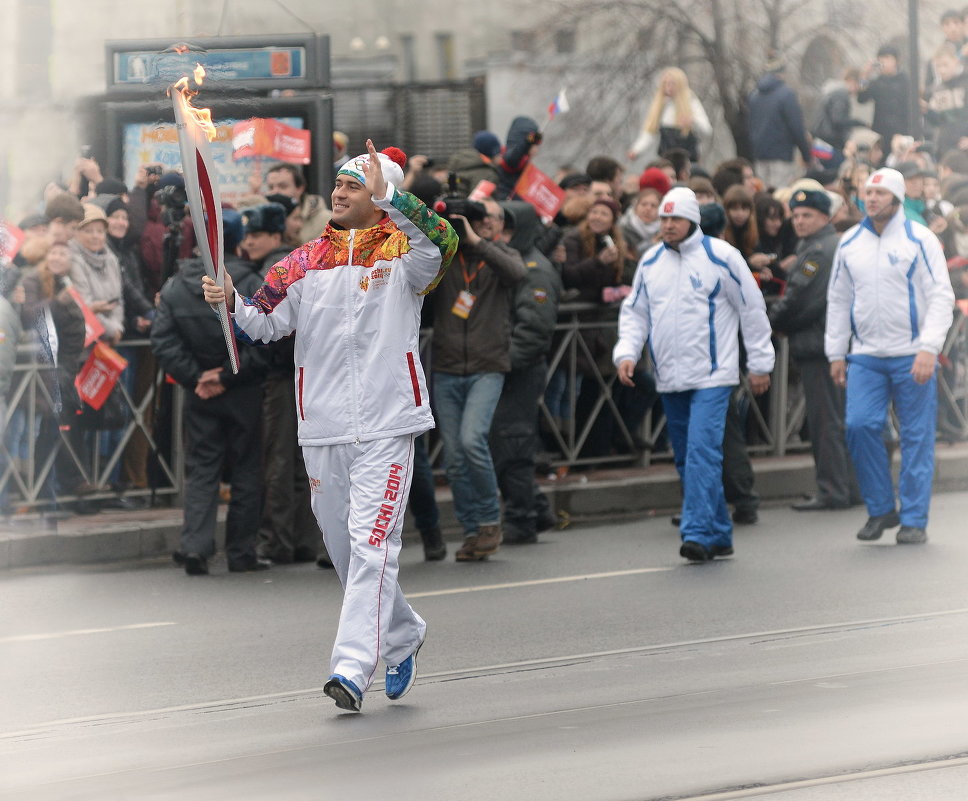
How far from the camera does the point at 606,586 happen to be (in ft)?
31.8

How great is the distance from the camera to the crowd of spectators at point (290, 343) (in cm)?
1079

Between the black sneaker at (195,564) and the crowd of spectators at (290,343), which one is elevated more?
the crowd of spectators at (290,343)

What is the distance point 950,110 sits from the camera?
18.1 metres

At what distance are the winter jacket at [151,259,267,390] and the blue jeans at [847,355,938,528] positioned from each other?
3.51 meters

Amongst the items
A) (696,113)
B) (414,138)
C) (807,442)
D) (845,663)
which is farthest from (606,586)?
(414,138)

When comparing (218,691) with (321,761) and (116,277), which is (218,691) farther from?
(116,277)

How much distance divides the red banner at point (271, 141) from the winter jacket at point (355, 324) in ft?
17.9

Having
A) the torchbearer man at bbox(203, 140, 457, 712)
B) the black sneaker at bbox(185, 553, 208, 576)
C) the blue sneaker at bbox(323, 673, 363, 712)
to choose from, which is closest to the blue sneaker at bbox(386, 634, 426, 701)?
the torchbearer man at bbox(203, 140, 457, 712)

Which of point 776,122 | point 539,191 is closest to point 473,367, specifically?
point 539,191

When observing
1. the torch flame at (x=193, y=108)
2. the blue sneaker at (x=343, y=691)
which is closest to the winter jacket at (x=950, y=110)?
the torch flame at (x=193, y=108)

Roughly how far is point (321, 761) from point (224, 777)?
340 mm

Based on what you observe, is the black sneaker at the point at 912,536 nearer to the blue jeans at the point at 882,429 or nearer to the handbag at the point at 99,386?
the blue jeans at the point at 882,429

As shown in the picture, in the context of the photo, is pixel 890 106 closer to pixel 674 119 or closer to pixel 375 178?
pixel 674 119

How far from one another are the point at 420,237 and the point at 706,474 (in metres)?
3.74
